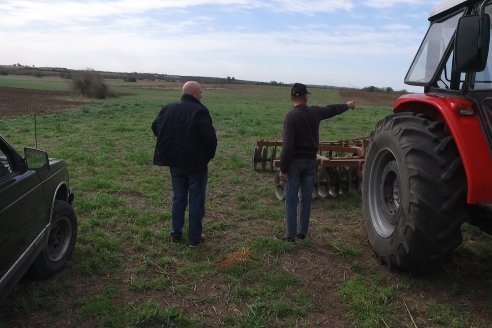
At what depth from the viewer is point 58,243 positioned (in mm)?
4555

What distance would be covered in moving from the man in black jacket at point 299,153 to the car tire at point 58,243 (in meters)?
2.12

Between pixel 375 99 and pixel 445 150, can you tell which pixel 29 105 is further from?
pixel 375 99

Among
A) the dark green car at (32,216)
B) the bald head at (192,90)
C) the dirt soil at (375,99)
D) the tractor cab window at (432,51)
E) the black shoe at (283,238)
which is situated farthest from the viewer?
the dirt soil at (375,99)

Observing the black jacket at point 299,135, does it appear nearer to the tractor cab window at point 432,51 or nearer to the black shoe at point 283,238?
the black shoe at point 283,238

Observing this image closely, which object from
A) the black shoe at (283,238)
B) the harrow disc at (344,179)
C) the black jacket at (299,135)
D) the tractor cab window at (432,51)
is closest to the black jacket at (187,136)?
the black jacket at (299,135)

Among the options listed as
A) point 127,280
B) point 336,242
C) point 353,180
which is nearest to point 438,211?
point 336,242

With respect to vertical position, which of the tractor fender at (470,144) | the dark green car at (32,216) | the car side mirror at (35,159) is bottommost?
the dark green car at (32,216)

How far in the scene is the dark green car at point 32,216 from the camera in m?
3.17

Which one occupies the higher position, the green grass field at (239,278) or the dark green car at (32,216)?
the dark green car at (32,216)

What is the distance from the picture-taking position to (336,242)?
213 inches

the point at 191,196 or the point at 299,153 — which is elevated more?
the point at 299,153

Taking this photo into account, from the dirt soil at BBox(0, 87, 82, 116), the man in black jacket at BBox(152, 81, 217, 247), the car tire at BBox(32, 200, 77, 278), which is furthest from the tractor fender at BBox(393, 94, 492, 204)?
the dirt soil at BBox(0, 87, 82, 116)

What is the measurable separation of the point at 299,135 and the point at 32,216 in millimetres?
2609

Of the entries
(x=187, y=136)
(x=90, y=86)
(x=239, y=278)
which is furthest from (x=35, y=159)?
(x=90, y=86)
